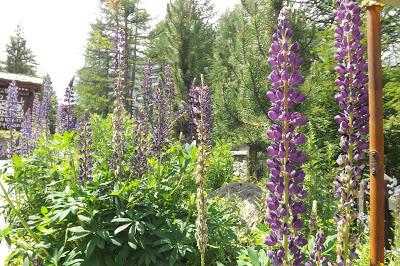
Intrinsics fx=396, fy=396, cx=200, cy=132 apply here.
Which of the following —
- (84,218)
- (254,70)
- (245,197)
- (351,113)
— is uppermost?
(254,70)

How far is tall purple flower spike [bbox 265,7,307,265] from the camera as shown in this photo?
53.6 inches

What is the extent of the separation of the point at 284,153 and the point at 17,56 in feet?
168

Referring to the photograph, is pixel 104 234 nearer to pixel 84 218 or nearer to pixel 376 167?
pixel 84 218

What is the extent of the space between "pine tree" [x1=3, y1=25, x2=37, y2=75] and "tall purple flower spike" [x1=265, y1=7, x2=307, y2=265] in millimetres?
Result: 49785

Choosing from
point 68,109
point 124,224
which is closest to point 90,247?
point 124,224

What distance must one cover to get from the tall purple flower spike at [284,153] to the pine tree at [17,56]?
4979 centimetres

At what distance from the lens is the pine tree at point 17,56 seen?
46500 millimetres

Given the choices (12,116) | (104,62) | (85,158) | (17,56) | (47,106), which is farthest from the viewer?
(17,56)

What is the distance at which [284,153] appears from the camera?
1.35m

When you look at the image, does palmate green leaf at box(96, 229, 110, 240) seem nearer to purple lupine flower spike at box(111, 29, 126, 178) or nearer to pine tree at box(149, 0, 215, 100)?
purple lupine flower spike at box(111, 29, 126, 178)

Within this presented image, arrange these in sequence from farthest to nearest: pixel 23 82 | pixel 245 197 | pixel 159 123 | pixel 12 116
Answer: pixel 23 82 < pixel 12 116 < pixel 245 197 < pixel 159 123

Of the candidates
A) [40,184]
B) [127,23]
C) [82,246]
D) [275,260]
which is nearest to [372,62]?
[275,260]

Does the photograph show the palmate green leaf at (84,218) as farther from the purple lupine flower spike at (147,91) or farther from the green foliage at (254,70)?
the green foliage at (254,70)

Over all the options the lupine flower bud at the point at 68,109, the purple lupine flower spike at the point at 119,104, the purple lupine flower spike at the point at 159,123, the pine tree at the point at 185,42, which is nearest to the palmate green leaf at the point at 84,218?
the purple lupine flower spike at the point at 119,104
